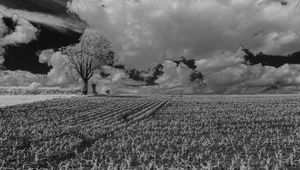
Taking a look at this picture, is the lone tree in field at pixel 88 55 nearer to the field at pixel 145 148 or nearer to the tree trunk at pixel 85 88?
the tree trunk at pixel 85 88

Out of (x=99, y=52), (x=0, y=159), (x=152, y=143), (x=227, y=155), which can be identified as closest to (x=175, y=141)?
(x=152, y=143)

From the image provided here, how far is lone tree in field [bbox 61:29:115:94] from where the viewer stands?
8819 cm

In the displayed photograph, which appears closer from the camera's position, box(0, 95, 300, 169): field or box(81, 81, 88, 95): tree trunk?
box(0, 95, 300, 169): field

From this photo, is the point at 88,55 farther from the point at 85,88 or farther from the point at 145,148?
the point at 145,148

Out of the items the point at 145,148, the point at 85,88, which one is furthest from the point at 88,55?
the point at 145,148

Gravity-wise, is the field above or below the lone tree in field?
below

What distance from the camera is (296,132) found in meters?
24.8

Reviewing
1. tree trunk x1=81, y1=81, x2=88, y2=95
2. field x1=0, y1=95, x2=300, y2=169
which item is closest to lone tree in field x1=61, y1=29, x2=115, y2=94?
tree trunk x1=81, y1=81, x2=88, y2=95

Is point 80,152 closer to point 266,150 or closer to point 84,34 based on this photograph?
point 266,150

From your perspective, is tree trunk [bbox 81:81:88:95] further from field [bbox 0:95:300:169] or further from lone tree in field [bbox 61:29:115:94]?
field [bbox 0:95:300:169]

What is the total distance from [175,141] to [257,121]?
13.9 meters

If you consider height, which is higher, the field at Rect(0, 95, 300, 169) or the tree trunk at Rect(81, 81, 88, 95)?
the tree trunk at Rect(81, 81, 88, 95)

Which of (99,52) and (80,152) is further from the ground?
(99,52)

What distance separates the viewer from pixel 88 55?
88125 millimetres
